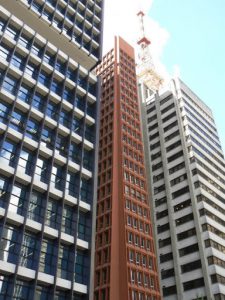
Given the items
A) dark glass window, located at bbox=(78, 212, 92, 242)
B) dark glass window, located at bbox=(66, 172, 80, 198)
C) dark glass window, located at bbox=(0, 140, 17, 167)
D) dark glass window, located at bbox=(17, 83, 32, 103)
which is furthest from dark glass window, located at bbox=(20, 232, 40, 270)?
dark glass window, located at bbox=(17, 83, 32, 103)

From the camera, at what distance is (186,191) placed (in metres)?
79.8

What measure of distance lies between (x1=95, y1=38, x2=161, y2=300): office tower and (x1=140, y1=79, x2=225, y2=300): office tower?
7793mm

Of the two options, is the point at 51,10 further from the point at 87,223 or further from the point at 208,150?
the point at 208,150

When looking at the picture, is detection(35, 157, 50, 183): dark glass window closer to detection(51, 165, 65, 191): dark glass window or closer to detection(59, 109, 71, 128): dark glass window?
detection(51, 165, 65, 191): dark glass window

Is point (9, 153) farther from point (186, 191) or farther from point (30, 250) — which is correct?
point (186, 191)

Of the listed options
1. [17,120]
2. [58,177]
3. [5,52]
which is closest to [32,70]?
[5,52]

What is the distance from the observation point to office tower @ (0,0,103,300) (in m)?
42.8

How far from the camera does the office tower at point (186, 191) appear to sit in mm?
69000

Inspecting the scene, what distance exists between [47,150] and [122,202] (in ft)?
73.0

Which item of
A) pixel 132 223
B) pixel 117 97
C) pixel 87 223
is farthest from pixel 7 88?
pixel 117 97

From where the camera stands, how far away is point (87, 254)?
4850cm

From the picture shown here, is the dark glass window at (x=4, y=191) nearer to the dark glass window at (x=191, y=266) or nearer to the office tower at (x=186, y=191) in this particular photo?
the office tower at (x=186, y=191)

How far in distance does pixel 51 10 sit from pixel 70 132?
962 inches

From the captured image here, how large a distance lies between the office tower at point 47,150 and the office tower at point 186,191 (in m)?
27.4
